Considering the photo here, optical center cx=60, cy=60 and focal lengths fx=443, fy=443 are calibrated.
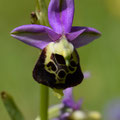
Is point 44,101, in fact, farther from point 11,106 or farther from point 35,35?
point 35,35

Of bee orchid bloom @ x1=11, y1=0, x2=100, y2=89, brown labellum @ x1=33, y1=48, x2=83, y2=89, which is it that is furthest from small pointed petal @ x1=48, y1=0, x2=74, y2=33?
brown labellum @ x1=33, y1=48, x2=83, y2=89

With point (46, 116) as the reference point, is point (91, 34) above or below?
above

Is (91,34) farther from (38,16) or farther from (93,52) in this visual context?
(93,52)

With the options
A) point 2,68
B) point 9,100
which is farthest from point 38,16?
point 2,68

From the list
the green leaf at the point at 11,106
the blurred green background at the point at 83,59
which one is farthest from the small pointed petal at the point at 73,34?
the blurred green background at the point at 83,59

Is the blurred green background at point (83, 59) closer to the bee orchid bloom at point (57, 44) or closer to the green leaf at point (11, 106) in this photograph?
the green leaf at point (11, 106)

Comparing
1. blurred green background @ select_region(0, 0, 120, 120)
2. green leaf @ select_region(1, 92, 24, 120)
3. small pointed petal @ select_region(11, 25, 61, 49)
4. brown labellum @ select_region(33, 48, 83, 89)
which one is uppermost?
small pointed petal @ select_region(11, 25, 61, 49)

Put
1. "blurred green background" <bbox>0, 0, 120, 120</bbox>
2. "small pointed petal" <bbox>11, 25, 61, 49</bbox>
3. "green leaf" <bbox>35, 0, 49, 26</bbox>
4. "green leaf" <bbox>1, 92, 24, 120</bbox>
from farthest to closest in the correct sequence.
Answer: "blurred green background" <bbox>0, 0, 120, 120</bbox> → "green leaf" <bbox>1, 92, 24, 120</bbox> → "green leaf" <bbox>35, 0, 49, 26</bbox> → "small pointed petal" <bbox>11, 25, 61, 49</bbox>

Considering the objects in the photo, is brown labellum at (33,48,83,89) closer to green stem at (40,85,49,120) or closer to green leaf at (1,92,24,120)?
green stem at (40,85,49,120)
